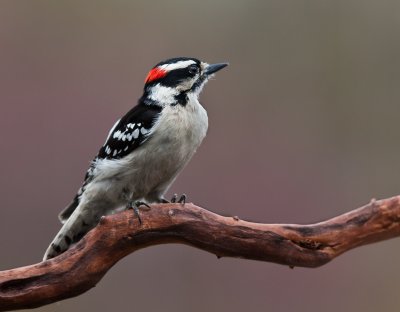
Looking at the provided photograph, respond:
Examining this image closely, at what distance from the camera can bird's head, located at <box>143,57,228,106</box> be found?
161 inches

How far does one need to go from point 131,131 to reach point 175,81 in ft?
1.11

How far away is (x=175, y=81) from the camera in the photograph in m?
4.10

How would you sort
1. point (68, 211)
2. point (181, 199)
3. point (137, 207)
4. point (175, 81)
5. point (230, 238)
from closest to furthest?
point (230, 238) < point (137, 207) < point (181, 199) < point (175, 81) < point (68, 211)

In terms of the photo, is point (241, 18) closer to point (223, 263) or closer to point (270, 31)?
point (270, 31)

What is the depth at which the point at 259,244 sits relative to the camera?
344 centimetres

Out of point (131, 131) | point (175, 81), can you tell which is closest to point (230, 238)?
point (131, 131)

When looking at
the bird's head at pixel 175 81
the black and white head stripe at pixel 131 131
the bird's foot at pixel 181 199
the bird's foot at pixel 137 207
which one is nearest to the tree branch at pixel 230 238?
the bird's foot at pixel 137 207

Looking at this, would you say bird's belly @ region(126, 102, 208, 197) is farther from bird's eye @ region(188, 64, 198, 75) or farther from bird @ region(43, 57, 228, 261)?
bird's eye @ region(188, 64, 198, 75)

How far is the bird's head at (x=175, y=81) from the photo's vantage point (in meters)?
4.09

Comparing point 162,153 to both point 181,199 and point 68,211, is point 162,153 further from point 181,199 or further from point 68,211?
point 68,211

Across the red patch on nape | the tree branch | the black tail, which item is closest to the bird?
the red patch on nape

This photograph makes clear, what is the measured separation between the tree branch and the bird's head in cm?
78

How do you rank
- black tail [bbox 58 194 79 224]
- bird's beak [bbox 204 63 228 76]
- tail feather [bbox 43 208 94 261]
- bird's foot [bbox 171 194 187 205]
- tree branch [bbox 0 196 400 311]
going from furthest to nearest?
1. black tail [bbox 58 194 79 224]
2. bird's beak [bbox 204 63 228 76]
3. tail feather [bbox 43 208 94 261]
4. bird's foot [bbox 171 194 187 205]
5. tree branch [bbox 0 196 400 311]

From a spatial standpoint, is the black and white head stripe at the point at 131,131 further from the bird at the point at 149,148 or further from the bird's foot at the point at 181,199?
the bird's foot at the point at 181,199
